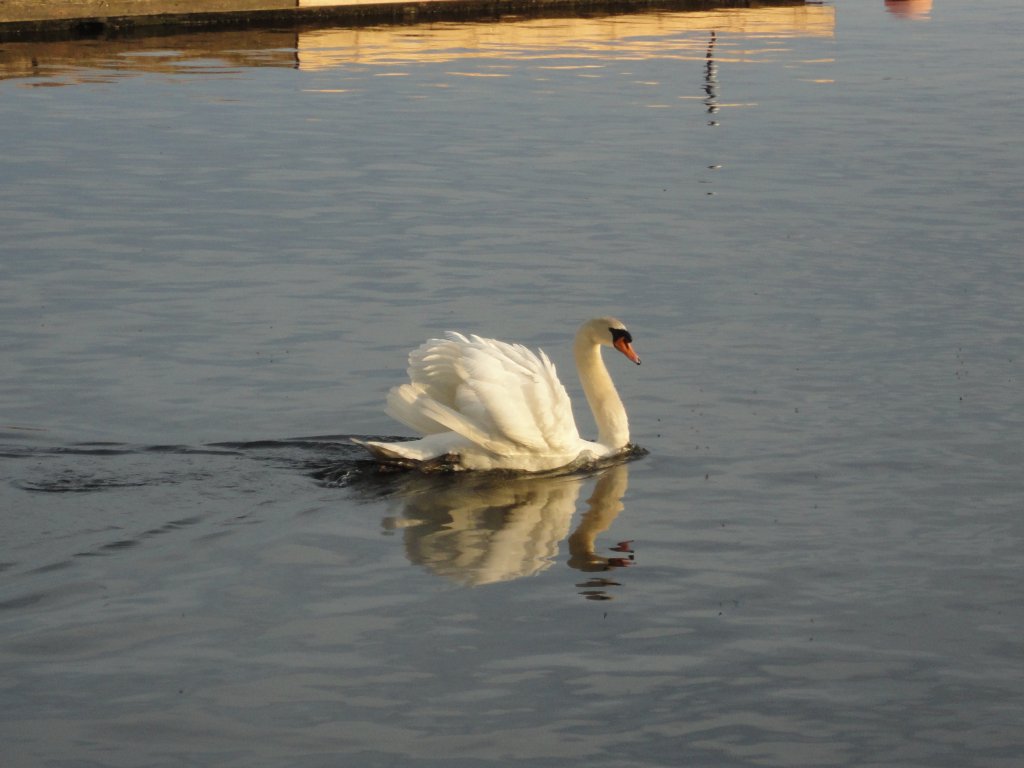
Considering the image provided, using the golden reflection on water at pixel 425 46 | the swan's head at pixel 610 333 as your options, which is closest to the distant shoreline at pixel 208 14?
the golden reflection on water at pixel 425 46

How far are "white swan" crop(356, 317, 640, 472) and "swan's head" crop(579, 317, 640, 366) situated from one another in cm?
96

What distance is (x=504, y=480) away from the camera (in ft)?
40.9

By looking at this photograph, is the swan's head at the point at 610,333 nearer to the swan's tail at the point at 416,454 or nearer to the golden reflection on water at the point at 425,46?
the swan's tail at the point at 416,454

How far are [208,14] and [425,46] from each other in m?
5.52

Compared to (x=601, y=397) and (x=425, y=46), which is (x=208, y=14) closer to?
(x=425, y=46)

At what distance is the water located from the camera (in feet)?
28.5

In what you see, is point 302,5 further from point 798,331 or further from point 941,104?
point 798,331

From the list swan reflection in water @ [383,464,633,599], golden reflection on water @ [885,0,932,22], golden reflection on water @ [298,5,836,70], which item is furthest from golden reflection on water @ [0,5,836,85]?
swan reflection in water @ [383,464,633,599]

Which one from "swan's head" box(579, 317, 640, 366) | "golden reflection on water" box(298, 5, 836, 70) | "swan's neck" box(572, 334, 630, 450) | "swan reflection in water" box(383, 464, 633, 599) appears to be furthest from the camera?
"golden reflection on water" box(298, 5, 836, 70)

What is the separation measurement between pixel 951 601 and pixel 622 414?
348 cm

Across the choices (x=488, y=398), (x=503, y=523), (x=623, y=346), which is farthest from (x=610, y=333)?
(x=503, y=523)

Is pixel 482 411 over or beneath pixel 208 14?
beneath

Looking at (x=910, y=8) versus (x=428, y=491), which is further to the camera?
(x=910, y=8)

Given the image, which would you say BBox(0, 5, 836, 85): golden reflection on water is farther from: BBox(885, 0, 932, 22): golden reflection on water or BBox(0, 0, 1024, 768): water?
BBox(0, 0, 1024, 768): water
